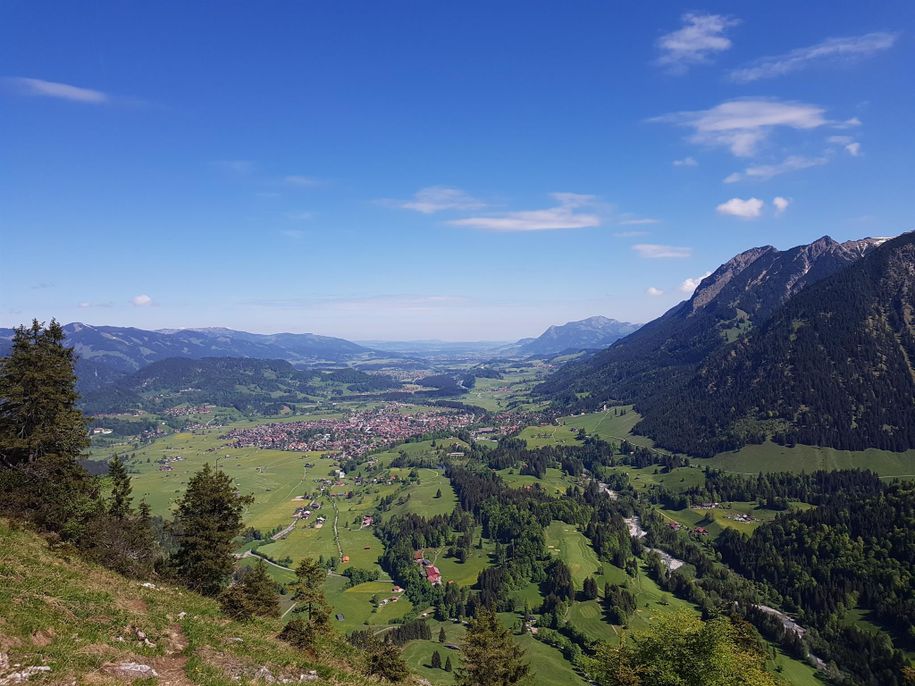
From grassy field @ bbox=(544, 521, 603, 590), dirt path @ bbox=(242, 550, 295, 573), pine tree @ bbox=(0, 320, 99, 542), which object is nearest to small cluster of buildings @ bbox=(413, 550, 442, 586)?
grassy field @ bbox=(544, 521, 603, 590)

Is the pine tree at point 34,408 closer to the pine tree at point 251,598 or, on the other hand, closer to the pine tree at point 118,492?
the pine tree at point 118,492

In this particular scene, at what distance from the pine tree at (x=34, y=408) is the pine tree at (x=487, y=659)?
37154 millimetres

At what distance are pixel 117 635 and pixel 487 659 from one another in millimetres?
33105

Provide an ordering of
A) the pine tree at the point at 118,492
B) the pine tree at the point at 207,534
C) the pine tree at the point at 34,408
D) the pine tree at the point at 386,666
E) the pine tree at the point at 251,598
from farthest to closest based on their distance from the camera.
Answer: the pine tree at the point at 118,492 → the pine tree at the point at 207,534 → the pine tree at the point at 34,408 → the pine tree at the point at 251,598 → the pine tree at the point at 386,666

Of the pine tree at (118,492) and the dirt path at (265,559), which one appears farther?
the dirt path at (265,559)

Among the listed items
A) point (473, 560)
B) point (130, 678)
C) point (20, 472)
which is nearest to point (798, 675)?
point (473, 560)

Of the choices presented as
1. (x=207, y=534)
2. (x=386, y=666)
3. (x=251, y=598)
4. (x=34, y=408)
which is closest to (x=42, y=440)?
(x=34, y=408)

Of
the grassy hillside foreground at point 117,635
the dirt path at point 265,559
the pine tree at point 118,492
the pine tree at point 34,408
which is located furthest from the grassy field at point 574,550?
the pine tree at point 34,408

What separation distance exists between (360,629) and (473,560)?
50.5 m

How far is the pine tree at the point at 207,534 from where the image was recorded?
39438 millimetres

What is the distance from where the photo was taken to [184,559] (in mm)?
40219

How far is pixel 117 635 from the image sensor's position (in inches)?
792

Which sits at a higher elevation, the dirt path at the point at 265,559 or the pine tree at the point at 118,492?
the pine tree at the point at 118,492

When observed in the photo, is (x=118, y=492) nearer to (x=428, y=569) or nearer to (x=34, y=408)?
(x=34, y=408)
